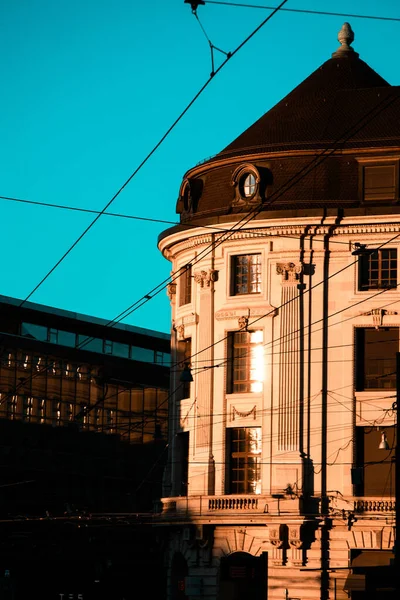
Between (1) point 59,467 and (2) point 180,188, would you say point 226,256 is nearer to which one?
(2) point 180,188

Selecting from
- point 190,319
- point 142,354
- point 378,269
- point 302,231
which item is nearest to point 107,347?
point 142,354

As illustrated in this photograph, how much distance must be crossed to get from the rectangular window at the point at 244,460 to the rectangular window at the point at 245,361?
6.02 feet

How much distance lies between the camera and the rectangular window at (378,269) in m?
58.8

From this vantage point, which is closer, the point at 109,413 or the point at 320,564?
the point at 320,564

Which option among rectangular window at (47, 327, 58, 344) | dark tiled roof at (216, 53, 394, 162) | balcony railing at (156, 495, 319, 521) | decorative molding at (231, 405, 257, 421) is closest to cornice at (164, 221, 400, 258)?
dark tiled roof at (216, 53, 394, 162)

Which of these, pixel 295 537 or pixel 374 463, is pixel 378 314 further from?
pixel 295 537

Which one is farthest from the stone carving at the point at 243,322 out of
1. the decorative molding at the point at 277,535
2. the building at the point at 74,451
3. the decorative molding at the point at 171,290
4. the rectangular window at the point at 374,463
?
the building at the point at 74,451

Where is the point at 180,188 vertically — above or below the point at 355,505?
above

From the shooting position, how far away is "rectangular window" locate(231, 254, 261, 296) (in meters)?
60.5

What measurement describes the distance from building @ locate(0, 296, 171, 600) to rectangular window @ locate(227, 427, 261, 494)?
75.7ft

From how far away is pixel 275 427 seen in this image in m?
58.8

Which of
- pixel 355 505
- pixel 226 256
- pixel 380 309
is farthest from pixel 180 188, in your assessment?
pixel 355 505

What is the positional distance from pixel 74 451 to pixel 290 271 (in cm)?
3452

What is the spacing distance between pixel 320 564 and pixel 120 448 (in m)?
38.8
